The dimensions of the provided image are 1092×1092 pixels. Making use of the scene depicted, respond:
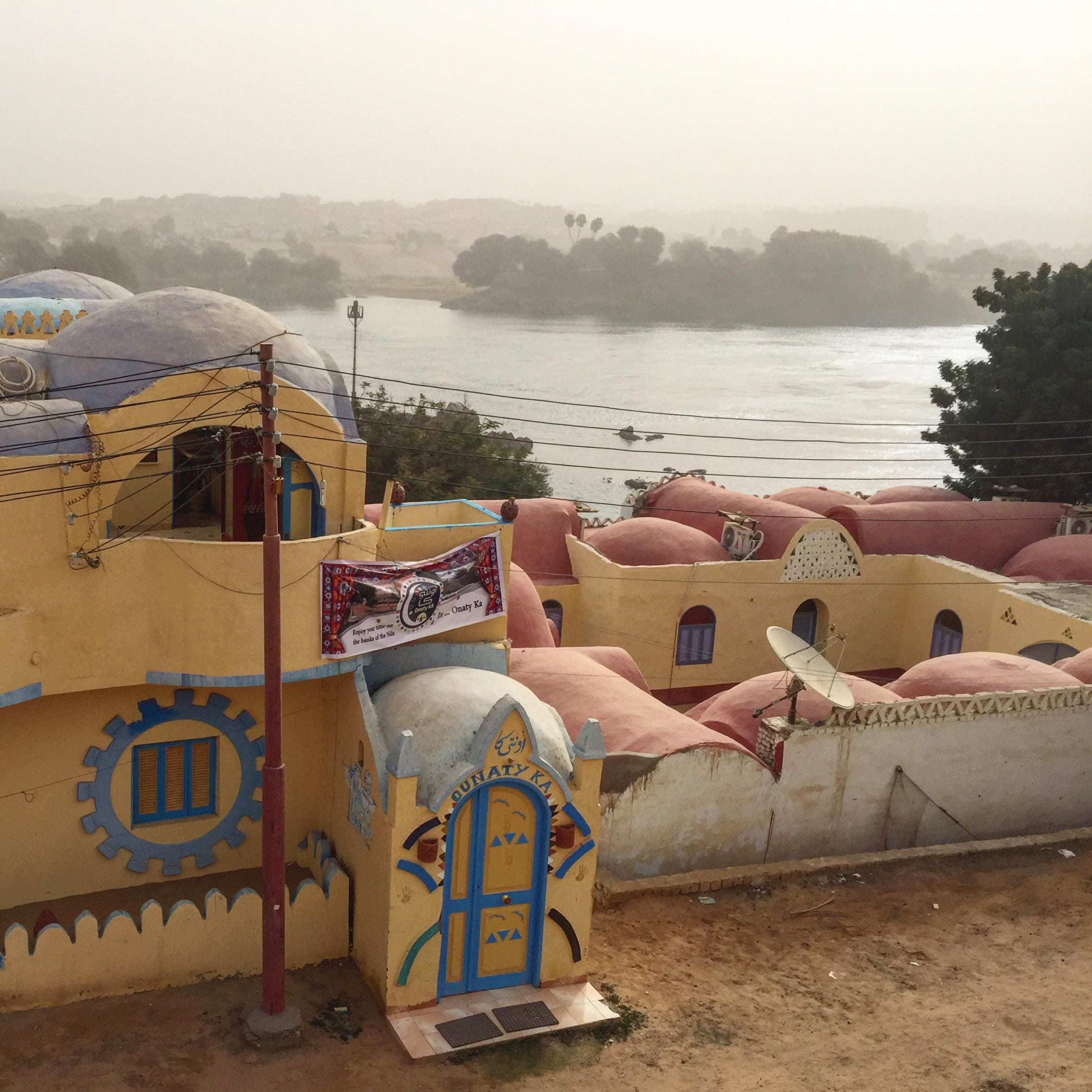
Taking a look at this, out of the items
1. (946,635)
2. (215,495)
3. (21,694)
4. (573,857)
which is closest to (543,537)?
(946,635)

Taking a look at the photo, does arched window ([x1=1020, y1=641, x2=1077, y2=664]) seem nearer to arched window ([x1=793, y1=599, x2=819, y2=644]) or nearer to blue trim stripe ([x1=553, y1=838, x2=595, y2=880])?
arched window ([x1=793, y1=599, x2=819, y2=644])

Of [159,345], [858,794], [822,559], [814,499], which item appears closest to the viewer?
[159,345]

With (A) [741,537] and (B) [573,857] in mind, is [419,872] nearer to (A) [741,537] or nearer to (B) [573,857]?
(B) [573,857]

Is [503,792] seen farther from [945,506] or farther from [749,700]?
[945,506]

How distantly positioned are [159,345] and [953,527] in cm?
2264

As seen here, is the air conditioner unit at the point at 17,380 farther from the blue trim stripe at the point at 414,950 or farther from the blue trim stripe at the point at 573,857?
the blue trim stripe at the point at 573,857

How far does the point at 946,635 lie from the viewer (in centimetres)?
2725

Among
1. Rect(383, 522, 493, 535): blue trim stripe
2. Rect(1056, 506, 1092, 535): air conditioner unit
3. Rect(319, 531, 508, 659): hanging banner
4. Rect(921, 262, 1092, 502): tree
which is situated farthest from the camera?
Rect(921, 262, 1092, 502): tree

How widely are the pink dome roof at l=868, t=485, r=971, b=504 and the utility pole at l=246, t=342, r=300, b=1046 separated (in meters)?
24.0

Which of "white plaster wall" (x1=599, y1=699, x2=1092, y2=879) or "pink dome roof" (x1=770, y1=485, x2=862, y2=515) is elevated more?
"pink dome roof" (x1=770, y1=485, x2=862, y2=515)

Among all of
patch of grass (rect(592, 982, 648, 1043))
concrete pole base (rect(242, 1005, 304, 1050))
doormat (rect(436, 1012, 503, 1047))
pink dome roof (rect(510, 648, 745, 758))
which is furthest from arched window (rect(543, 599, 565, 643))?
concrete pole base (rect(242, 1005, 304, 1050))

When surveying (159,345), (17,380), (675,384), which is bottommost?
(675,384)

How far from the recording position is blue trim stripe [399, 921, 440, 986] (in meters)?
12.6

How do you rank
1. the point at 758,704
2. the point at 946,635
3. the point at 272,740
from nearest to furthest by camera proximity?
the point at 272,740
the point at 758,704
the point at 946,635
